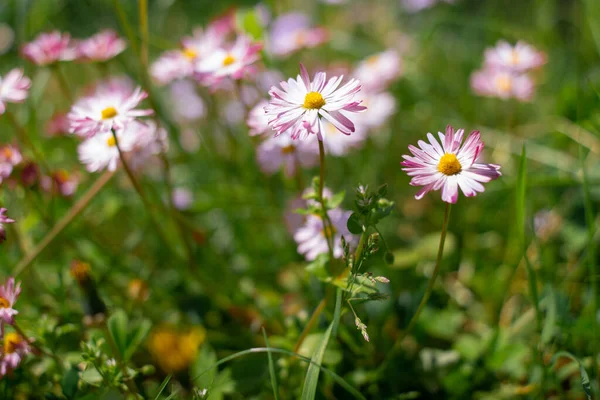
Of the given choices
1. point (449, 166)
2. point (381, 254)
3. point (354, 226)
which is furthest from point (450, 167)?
point (381, 254)

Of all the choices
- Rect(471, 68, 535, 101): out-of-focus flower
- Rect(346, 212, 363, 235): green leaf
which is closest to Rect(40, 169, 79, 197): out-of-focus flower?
Rect(346, 212, 363, 235): green leaf

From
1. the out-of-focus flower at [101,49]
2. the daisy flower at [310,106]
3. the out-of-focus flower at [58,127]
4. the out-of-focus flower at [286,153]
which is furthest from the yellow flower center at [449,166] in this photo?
the out-of-focus flower at [58,127]

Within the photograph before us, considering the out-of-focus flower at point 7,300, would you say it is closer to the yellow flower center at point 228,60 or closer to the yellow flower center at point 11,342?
the yellow flower center at point 11,342

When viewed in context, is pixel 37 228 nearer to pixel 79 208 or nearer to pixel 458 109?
pixel 79 208

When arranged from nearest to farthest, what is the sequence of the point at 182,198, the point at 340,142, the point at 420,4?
the point at 340,142 < the point at 182,198 < the point at 420,4

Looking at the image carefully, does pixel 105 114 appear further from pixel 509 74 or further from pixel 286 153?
pixel 509 74

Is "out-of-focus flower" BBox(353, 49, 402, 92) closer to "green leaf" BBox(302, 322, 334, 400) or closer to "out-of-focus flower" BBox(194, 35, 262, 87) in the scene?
"out-of-focus flower" BBox(194, 35, 262, 87)
